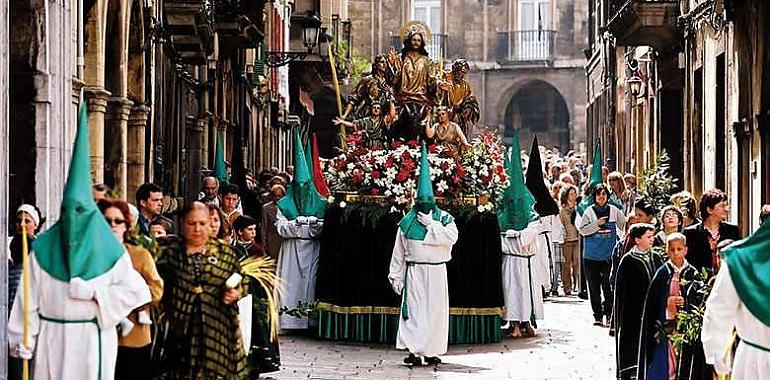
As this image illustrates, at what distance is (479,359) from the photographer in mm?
16266

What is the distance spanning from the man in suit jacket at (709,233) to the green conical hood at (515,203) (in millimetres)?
5057

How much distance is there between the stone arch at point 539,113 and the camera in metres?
59.9

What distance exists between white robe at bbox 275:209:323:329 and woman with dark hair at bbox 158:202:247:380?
8.37 m

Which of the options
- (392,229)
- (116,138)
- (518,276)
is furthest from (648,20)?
(116,138)

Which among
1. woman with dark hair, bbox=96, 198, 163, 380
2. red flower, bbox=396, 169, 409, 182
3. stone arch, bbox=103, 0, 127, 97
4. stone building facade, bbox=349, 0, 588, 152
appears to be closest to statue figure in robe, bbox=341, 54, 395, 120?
red flower, bbox=396, 169, 409, 182

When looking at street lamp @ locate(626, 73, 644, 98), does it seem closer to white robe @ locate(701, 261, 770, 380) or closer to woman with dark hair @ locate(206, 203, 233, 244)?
woman with dark hair @ locate(206, 203, 233, 244)

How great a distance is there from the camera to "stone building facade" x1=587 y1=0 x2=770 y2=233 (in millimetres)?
19594

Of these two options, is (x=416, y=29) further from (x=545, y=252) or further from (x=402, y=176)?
(x=545, y=252)

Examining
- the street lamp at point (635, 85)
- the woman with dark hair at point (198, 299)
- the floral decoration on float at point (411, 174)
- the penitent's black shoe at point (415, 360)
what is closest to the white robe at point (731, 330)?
the woman with dark hair at point (198, 299)

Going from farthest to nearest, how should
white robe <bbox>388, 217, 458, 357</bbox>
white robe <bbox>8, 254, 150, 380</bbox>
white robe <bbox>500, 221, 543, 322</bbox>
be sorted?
white robe <bbox>500, 221, 543, 322</bbox>, white robe <bbox>388, 217, 458, 357</bbox>, white robe <bbox>8, 254, 150, 380</bbox>

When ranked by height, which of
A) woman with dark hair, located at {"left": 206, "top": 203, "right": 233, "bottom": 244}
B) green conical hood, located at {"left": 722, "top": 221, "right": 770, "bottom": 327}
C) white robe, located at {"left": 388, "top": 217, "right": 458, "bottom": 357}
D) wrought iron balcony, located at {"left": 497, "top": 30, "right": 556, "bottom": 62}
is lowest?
white robe, located at {"left": 388, "top": 217, "right": 458, "bottom": 357}

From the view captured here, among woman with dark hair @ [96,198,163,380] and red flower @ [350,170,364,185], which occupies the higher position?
red flower @ [350,170,364,185]

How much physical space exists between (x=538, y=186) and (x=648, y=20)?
19.7 feet

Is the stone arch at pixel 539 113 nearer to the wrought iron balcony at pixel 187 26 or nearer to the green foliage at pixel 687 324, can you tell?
the wrought iron balcony at pixel 187 26
